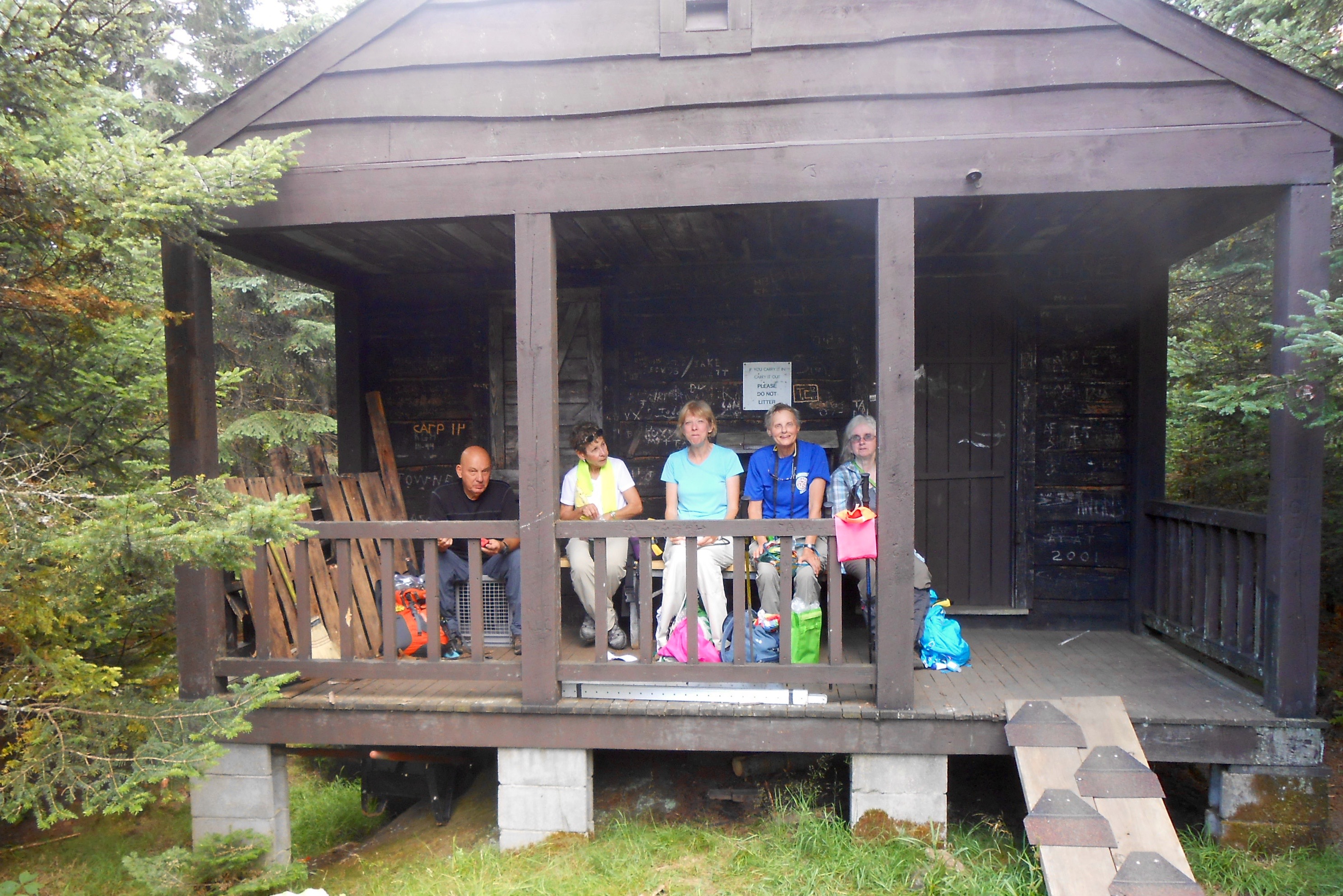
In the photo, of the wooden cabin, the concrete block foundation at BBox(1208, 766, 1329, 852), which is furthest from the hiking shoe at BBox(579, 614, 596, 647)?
the concrete block foundation at BBox(1208, 766, 1329, 852)

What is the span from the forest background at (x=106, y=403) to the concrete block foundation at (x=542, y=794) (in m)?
1.19

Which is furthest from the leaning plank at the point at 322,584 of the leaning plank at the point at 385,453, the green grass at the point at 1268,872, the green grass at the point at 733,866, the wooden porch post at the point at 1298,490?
the wooden porch post at the point at 1298,490

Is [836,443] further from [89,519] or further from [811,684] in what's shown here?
[89,519]

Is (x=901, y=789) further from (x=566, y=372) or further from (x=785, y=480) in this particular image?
(x=566, y=372)

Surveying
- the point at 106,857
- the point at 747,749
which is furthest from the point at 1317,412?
the point at 106,857

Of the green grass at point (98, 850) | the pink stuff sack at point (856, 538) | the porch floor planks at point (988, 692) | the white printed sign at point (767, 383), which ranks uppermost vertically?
the white printed sign at point (767, 383)

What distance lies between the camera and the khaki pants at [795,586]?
3621mm

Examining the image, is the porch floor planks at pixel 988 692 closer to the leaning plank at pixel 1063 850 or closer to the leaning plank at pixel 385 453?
the leaning plank at pixel 1063 850

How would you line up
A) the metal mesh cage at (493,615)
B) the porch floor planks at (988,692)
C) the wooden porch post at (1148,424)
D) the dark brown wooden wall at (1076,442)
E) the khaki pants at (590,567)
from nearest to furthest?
the porch floor planks at (988,692) → the khaki pants at (590,567) → the metal mesh cage at (493,615) → the wooden porch post at (1148,424) → the dark brown wooden wall at (1076,442)

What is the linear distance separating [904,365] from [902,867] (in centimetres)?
210

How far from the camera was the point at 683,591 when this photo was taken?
374 centimetres

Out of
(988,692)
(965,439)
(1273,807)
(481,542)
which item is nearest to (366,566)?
(481,542)

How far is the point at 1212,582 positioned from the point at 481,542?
3758 millimetres

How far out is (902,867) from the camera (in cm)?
312
